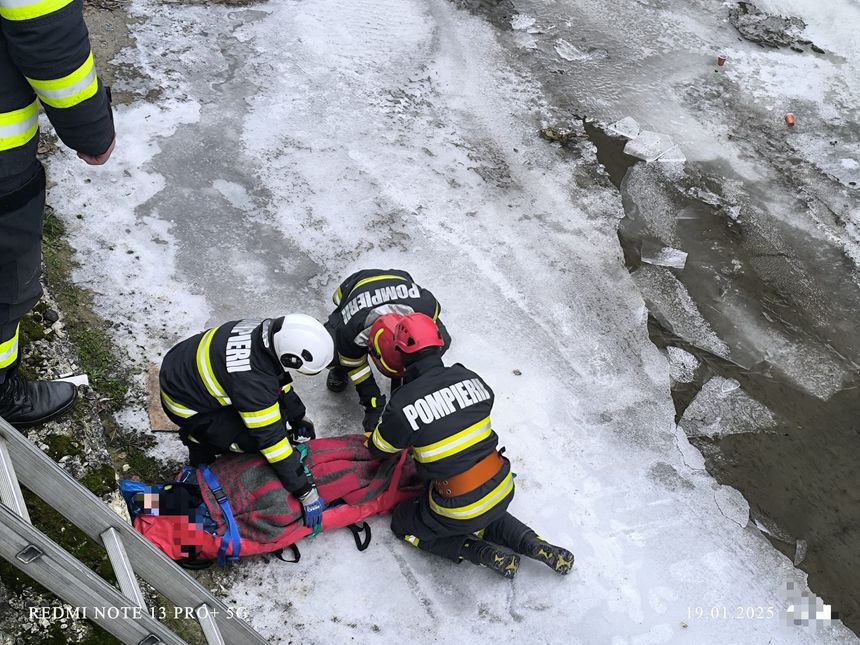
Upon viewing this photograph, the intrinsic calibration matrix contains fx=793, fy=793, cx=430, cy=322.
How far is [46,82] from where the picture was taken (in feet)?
8.96

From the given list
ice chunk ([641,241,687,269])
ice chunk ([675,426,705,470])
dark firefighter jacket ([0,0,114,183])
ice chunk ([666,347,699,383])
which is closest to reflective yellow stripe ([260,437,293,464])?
dark firefighter jacket ([0,0,114,183])

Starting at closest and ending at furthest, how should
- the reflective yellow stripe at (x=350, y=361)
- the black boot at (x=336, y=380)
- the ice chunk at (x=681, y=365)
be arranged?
the reflective yellow stripe at (x=350, y=361) → the black boot at (x=336, y=380) → the ice chunk at (x=681, y=365)

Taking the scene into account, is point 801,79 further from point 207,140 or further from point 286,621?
point 286,621

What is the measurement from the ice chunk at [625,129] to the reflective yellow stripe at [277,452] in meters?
4.40

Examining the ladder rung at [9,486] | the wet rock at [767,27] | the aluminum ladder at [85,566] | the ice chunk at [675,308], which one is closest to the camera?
the aluminum ladder at [85,566]

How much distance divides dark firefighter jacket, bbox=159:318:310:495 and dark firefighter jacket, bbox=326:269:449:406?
1.72 feet

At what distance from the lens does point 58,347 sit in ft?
13.9

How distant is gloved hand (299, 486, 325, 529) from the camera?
12.8 feet

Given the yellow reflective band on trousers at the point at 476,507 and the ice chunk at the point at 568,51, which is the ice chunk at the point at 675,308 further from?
the ice chunk at the point at 568,51

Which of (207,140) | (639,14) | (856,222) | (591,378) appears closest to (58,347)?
(207,140)

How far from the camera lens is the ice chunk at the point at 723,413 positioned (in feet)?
16.1

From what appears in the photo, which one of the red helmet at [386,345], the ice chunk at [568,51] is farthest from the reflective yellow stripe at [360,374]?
the ice chunk at [568,51]

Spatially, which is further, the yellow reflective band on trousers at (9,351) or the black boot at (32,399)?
the black boot at (32,399)

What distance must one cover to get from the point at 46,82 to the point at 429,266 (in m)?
3.14
